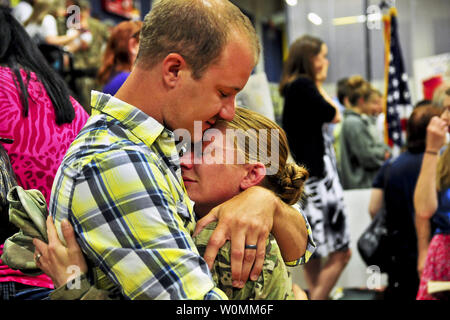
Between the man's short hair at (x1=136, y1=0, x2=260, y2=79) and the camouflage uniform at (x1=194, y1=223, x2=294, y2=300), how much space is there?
0.38 meters

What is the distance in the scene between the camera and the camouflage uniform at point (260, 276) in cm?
112

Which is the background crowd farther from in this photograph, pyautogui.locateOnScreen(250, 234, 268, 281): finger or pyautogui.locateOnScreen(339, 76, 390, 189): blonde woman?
pyautogui.locateOnScreen(250, 234, 268, 281): finger

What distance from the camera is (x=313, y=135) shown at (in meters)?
3.30

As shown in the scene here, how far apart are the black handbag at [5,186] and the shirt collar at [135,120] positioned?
1.31 feet

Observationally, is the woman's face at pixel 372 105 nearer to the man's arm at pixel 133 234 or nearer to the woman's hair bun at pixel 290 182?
the woman's hair bun at pixel 290 182

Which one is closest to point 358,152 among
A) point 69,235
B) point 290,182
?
point 290,182

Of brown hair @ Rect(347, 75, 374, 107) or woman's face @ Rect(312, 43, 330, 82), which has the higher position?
woman's face @ Rect(312, 43, 330, 82)

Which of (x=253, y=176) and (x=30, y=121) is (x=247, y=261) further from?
(x=30, y=121)

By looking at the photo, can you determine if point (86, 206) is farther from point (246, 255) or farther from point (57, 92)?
point (57, 92)

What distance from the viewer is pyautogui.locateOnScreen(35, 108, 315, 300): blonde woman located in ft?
3.70

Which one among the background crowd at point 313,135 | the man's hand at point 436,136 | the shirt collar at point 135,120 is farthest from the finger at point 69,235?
the man's hand at point 436,136

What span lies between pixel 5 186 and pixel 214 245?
22.0 inches

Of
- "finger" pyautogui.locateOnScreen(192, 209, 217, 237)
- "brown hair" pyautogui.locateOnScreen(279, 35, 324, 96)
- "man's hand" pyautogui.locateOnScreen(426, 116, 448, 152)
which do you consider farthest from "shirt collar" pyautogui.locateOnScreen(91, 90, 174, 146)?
"brown hair" pyautogui.locateOnScreen(279, 35, 324, 96)
